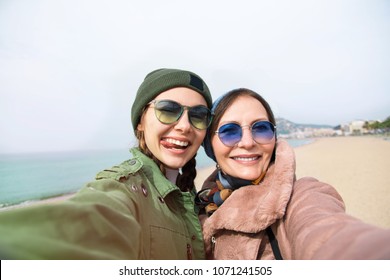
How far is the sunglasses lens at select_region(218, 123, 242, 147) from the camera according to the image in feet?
6.61

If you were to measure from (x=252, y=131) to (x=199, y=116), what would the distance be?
46 centimetres

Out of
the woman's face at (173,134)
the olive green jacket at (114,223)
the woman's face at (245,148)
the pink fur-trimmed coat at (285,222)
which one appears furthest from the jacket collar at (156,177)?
the woman's face at (245,148)

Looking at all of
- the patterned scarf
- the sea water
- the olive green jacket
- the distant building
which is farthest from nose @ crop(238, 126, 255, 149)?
the distant building

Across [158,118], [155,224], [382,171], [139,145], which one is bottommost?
[382,171]

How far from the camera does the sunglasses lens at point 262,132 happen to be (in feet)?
6.51

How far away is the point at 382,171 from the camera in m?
14.7

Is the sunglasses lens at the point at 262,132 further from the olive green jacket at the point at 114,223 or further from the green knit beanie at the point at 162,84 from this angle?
the olive green jacket at the point at 114,223

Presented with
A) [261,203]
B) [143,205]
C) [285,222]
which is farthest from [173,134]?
[285,222]

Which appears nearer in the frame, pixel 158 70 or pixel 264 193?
pixel 264 193

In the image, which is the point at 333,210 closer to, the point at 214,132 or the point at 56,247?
the point at 214,132

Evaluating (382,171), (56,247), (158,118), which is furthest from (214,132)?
(382,171)

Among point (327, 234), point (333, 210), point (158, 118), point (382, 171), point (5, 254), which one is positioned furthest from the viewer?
point (382, 171)

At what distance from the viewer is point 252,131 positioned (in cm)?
200
